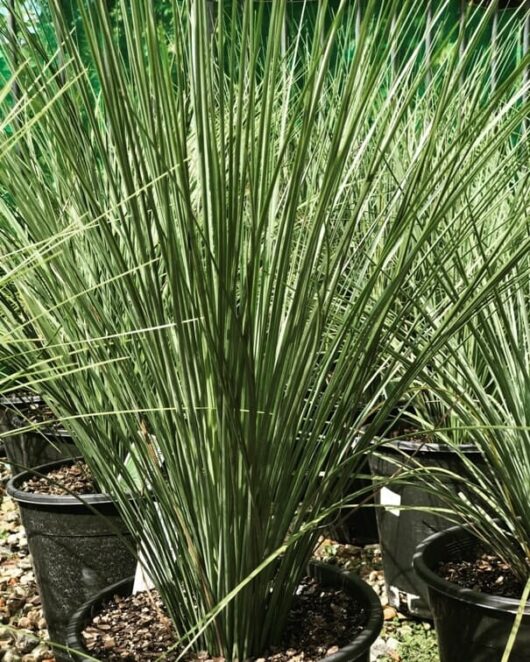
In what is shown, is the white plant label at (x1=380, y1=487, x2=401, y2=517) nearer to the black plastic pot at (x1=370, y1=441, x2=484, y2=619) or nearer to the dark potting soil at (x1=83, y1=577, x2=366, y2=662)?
the black plastic pot at (x1=370, y1=441, x2=484, y2=619)

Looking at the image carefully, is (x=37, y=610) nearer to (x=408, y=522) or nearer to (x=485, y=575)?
(x=408, y=522)

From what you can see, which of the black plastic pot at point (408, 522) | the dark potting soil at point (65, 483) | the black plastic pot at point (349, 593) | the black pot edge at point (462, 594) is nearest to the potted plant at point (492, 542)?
the black pot edge at point (462, 594)

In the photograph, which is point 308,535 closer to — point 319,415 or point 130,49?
point 319,415

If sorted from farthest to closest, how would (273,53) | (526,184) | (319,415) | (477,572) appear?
(477,572) < (526,184) < (319,415) < (273,53)

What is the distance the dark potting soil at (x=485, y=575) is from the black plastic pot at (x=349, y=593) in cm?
19

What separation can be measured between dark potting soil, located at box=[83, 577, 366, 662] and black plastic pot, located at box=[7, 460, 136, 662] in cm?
46

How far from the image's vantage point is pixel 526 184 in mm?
1188

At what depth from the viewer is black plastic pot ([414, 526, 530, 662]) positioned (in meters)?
1.13

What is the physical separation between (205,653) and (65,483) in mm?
875

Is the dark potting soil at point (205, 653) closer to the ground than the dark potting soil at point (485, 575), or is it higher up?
higher up

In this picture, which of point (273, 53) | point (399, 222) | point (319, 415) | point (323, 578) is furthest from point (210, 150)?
point (323, 578)

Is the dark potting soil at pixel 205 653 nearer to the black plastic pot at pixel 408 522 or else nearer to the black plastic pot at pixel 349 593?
the black plastic pot at pixel 349 593

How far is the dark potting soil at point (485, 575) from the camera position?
1.27 metres

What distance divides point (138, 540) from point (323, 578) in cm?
28
